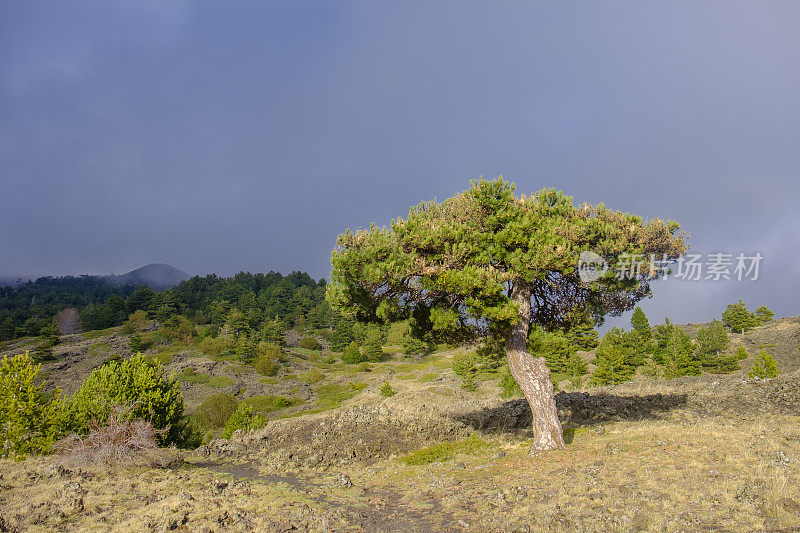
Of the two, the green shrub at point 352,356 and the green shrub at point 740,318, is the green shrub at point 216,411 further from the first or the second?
the green shrub at point 740,318

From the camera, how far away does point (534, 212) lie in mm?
13141

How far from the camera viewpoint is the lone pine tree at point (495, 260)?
40.8 feet

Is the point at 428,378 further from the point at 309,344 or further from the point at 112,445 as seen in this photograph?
the point at 112,445

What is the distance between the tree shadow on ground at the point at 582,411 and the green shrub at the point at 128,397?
14.7 metres

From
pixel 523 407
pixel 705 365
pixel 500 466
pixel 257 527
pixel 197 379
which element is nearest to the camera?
pixel 257 527

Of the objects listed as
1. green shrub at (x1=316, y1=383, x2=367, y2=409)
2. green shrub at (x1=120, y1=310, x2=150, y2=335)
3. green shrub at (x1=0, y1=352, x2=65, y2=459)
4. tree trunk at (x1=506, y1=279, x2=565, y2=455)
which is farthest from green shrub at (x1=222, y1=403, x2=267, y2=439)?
green shrub at (x1=120, y1=310, x2=150, y2=335)

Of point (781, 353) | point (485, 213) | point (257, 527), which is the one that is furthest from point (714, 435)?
point (781, 353)

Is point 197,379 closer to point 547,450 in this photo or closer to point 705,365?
point 547,450

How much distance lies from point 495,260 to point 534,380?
4225mm

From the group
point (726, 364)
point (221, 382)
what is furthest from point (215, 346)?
point (726, 364)

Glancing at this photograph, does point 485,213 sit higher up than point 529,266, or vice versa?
point 485,213

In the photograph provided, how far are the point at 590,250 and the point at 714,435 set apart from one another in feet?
21.9

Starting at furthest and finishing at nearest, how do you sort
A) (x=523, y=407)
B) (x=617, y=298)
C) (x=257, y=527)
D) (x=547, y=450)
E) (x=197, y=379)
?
(x=197, y=379)
(x=523, y=407)
(x=617, y=298)
(x=547, y=450)
(x=257, y=527)

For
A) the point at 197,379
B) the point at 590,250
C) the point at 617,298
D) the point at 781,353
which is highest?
the point at 590,250
